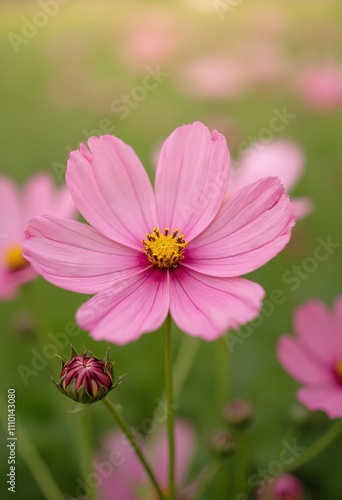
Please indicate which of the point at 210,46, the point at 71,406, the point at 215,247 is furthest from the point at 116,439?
the point at 210,46

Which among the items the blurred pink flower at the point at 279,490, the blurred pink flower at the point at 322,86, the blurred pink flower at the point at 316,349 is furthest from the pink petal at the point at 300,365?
the blurred pink flower at the point at 322,86

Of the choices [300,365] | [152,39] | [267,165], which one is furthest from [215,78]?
[300,365]

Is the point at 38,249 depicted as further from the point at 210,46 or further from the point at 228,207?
the point at 210,46

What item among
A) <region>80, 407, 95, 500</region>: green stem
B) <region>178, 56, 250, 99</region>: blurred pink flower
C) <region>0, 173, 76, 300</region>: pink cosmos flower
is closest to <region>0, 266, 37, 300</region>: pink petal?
<region>0, 173, 76, 300</region>: pink cosmos flower

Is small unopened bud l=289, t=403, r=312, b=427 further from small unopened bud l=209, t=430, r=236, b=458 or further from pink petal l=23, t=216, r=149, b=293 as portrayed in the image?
pink petal l=23, t=216, r=149, b=293

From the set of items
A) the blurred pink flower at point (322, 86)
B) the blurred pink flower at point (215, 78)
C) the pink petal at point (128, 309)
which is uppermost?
the blurred pink flower at point (215, 78)

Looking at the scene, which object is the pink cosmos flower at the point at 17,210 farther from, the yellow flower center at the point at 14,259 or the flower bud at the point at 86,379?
the flower bud at the point at 86,379

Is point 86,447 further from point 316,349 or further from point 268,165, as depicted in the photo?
point 268,165
